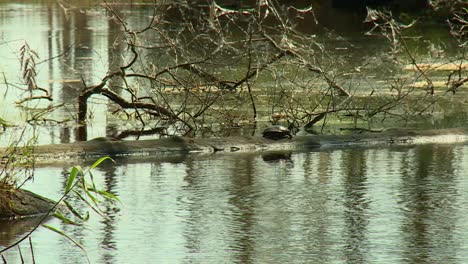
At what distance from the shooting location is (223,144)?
1275 centimetres

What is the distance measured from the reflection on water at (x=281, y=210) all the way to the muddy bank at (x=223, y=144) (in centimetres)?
34

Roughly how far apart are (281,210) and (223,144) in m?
3.33

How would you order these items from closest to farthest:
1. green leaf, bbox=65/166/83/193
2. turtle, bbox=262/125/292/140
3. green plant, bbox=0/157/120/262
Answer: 1. green leaf, bbox=65/166/83/193
2. green plant, bbox=0/157/120/262
3. turtle, bbox=262/125/292/140

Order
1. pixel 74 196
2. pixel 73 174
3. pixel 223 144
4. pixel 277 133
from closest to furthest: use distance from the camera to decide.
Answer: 1. pixel 73 174
2. pixel 74 196
3. pixel 223 144
4. pixel 277 133

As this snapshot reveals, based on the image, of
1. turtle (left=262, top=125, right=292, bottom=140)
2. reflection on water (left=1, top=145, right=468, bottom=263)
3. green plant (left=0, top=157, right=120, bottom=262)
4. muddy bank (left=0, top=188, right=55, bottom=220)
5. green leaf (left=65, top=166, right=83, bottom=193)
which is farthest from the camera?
turtle (left=262, top=125, right=292, bottom=140)

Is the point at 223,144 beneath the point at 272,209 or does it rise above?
above

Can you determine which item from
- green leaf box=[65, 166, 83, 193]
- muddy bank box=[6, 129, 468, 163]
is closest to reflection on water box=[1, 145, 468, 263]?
muddy bank box=[6, 129, 468, 163]

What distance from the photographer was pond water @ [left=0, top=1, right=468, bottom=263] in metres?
8.00

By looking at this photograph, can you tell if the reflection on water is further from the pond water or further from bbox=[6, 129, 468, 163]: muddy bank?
bbox=[6, 129, 468, 163]: muddy bank

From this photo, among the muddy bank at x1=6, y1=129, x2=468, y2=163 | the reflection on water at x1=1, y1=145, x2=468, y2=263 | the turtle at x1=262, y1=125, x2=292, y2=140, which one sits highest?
the turtle at x1=262, y1=125, x2=292, y2=140

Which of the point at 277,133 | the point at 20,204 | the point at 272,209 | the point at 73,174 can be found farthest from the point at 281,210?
the point at 277,133

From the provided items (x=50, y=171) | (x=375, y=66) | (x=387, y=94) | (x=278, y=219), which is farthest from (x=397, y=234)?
(x=375, y=66)

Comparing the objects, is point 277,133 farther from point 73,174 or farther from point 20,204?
point 73,174

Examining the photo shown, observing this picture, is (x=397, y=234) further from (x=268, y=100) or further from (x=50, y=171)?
(x=268, y=100)
